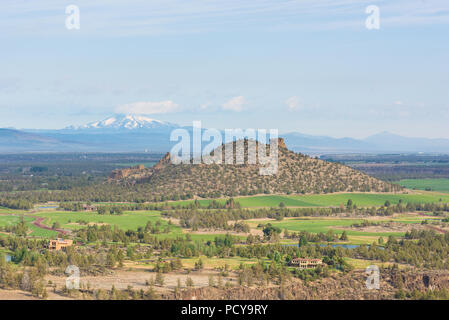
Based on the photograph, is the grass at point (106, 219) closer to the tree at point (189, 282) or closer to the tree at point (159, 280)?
the tree at point (159, 280)

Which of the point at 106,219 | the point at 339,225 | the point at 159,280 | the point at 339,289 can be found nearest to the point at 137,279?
the point at 159,280

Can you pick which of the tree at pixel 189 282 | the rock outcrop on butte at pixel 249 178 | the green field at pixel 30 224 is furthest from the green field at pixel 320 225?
the tree at pixel 189 282

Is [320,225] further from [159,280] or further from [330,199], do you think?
[159,280]

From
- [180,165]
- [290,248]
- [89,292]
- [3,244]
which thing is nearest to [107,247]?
[3,244]

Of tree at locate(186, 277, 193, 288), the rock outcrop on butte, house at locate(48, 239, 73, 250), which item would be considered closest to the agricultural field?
house at locate(48, 239, 73, 250)

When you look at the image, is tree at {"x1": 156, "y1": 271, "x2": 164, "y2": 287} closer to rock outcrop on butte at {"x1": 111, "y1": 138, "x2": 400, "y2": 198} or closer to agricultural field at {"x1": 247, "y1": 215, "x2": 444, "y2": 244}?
agricultural field at {"x1": 247, "y1": 215, "x2": 444, "y2": 244}
